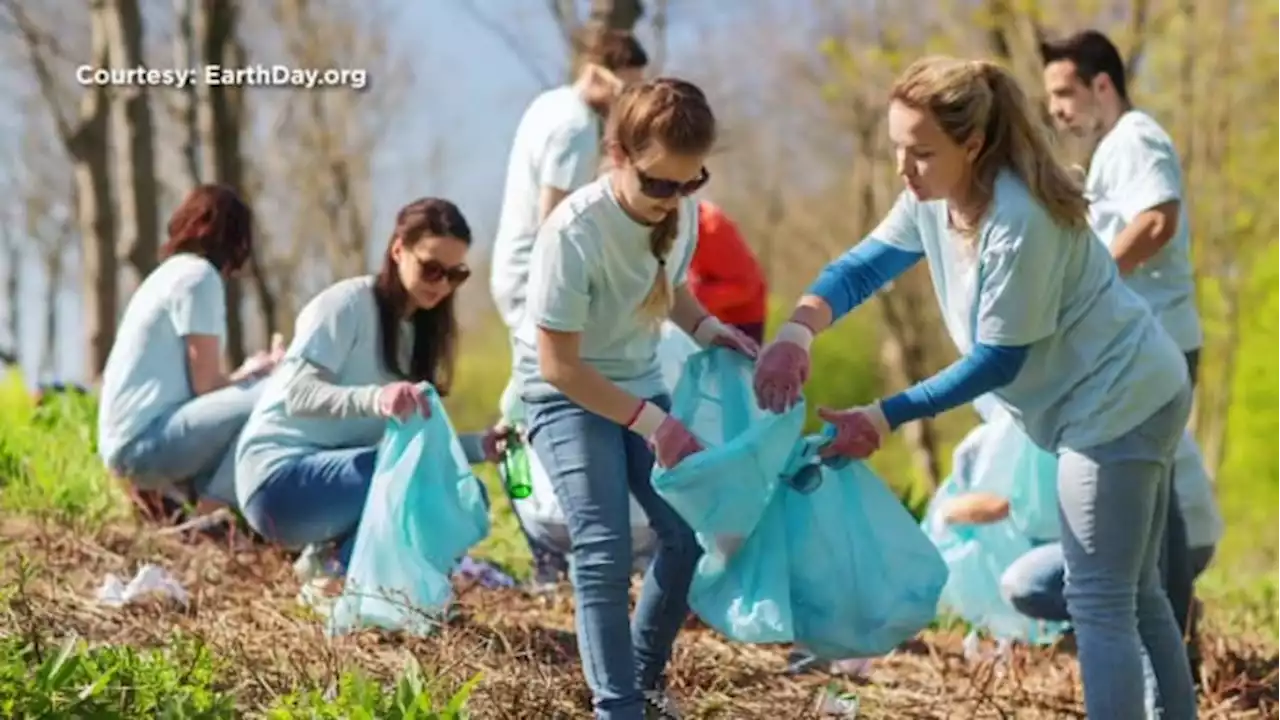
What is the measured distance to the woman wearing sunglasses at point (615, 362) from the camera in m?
3.30

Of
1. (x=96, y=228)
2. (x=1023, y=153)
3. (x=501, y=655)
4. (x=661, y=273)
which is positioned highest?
(x=96, y=228)

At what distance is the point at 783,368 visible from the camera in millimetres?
3516

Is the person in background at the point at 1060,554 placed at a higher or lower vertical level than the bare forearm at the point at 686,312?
lower

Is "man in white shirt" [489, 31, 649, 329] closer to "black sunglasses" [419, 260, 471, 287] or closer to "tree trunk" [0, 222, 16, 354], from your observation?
"black sunglasses" [419, 260, 471, 287]

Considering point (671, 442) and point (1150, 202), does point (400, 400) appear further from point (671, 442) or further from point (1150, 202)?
point (1150, 202)

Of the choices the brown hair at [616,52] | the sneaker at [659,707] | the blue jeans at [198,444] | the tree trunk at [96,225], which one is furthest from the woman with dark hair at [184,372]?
the tree trunk at [96,225]

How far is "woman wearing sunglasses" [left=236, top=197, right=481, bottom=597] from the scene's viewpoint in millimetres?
4316

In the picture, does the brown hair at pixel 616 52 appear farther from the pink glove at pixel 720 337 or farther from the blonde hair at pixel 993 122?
→ the blonde hair at pixel 993 122

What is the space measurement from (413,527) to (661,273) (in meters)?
0.99

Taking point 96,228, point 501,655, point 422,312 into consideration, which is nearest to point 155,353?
point 422,312

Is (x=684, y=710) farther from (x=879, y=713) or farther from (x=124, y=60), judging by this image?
(x=124, y=60)

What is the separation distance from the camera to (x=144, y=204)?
9.41 meters

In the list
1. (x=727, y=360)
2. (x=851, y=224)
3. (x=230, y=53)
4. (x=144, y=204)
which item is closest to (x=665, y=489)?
(x=727, y=360)

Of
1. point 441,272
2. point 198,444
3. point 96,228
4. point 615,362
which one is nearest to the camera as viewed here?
point 615,362
